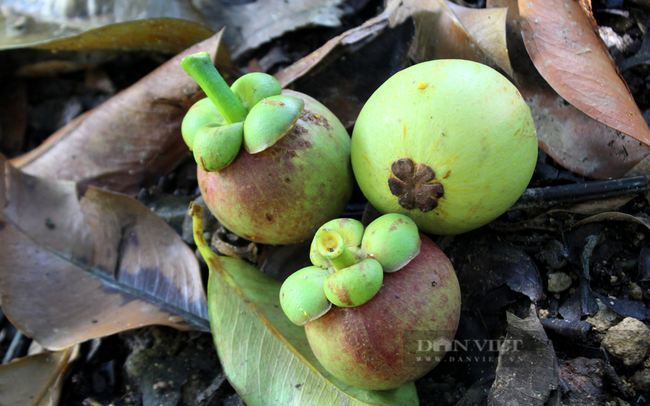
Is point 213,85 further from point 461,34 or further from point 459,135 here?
point 461,34

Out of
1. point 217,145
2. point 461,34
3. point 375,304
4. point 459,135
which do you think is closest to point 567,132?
point 461,34

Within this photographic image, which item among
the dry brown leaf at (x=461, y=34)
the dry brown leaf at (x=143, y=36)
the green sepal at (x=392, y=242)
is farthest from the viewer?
the dry brown leaf at (x=143, y=36)

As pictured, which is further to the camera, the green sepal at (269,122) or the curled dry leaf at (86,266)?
the curled dry leaf at (86,266)

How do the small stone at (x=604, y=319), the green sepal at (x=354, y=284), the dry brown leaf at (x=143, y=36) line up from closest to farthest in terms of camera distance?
the green sepal at (x=354, y=284)
the small stone at (x=604, y=319)
the dry brown leaf at (x=143, y=36)

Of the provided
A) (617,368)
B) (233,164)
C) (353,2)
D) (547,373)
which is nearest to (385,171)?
(233,164)

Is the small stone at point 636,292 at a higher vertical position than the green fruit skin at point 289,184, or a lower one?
lower

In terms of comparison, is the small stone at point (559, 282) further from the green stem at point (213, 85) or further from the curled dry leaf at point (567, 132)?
the green stem at point (213, 85)

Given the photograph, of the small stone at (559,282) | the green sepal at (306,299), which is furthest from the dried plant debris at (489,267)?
the green sepal at (306,299)
